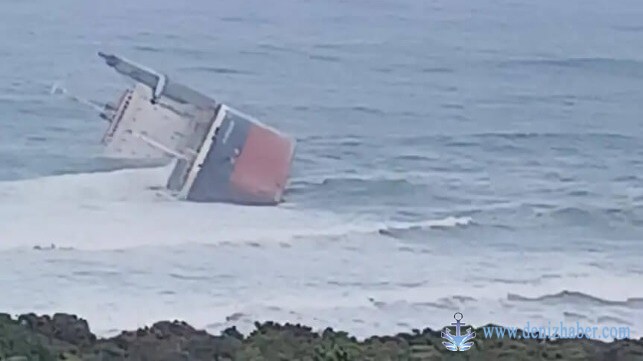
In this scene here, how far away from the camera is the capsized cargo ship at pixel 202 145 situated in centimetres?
288

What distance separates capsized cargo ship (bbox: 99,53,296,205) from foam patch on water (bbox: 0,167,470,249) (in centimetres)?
3

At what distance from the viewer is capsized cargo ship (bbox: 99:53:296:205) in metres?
2.88

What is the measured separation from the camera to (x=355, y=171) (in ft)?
9.55

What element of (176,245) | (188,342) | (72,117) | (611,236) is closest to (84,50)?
(72,117)

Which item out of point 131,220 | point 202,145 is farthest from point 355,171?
point 131,220

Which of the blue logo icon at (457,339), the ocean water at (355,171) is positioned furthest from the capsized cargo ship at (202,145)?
the blue logo icon at (457,339)

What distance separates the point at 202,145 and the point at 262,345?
1.22 feet

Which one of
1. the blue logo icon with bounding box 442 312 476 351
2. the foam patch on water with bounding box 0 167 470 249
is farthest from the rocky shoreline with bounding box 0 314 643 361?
the foam patch on water with bounding box 0 167 470 249

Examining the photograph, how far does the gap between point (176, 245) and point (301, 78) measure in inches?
14.4

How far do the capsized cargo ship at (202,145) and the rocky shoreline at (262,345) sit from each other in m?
0.24

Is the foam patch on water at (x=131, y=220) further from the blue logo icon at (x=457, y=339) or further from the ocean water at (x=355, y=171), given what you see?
the blue logo icon at (x=457, y=339)

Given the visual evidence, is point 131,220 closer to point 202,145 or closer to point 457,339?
point 202,145

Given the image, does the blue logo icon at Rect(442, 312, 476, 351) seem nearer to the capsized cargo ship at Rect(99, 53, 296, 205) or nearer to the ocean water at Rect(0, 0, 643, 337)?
the ocean water at Rect(0, 0, 643, 337)

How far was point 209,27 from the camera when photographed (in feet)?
9.73
